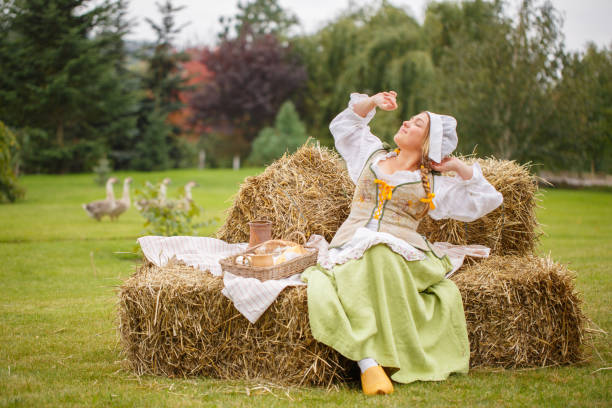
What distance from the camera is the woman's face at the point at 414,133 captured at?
3.97 metres

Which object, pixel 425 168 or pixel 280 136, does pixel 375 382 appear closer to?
pixel 425 168

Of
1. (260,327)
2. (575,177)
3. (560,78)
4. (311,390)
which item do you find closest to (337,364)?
(311,390)

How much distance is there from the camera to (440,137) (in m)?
3.88

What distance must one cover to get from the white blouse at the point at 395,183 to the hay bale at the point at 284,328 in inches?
18.0

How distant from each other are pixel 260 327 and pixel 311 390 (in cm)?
52

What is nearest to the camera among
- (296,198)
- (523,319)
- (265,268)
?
(265,268)

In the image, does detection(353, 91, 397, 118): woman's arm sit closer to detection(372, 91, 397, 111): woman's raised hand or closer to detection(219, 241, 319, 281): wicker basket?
detection(372, 91, 397, 111): woman's raised hand

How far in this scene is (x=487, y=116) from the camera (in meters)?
20.6

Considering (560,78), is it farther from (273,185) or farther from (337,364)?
(337,364)

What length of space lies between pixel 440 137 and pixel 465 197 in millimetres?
460

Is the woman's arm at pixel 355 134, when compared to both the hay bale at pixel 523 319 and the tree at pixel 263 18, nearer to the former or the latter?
the hay bale at pixel 523 319

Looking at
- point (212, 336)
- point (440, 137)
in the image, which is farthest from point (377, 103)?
point (212, 336)

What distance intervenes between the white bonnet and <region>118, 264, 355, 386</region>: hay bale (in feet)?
4.28

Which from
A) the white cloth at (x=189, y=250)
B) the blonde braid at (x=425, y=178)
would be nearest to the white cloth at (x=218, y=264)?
the white cloth at (x=189, y=250)
